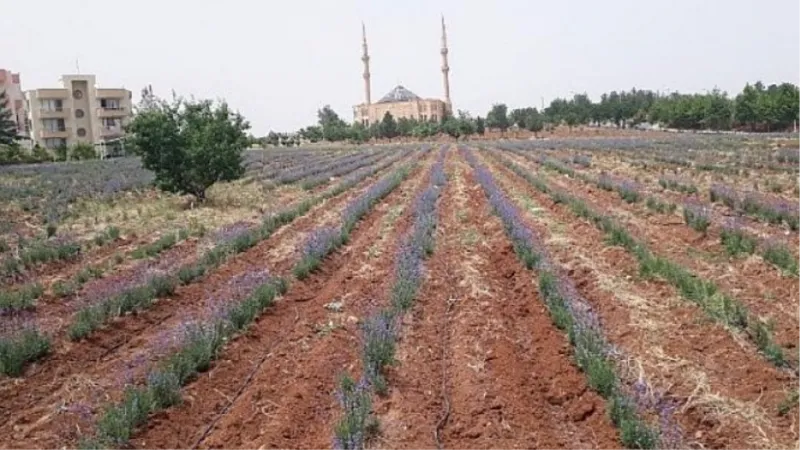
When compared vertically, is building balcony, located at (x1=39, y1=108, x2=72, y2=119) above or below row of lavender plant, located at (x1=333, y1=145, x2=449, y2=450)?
above

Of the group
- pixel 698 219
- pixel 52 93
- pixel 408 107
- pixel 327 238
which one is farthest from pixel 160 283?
pixel 408 107

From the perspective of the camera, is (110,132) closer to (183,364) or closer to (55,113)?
(55,113)

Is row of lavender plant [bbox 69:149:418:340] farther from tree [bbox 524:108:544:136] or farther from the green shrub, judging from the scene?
tree [bbox 524:108:544:136]

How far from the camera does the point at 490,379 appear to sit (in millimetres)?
5918

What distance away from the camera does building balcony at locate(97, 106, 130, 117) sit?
3236 inches

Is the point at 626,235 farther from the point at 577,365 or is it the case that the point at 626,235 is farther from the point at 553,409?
the point at 553,409

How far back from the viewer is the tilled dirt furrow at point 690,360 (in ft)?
16.1

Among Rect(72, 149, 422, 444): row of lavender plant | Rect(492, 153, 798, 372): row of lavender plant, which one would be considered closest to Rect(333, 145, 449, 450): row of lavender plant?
Rect(72, 149, 422, 444): row of lavender plant

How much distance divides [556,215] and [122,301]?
368 inches

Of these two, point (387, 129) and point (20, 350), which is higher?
point (387, 129)

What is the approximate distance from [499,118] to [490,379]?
93.3m

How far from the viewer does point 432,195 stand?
17703 millimetres

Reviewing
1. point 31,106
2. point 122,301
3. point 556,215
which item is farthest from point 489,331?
point 31,106

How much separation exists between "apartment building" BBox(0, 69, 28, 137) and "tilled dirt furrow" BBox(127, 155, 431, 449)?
95.4 m
